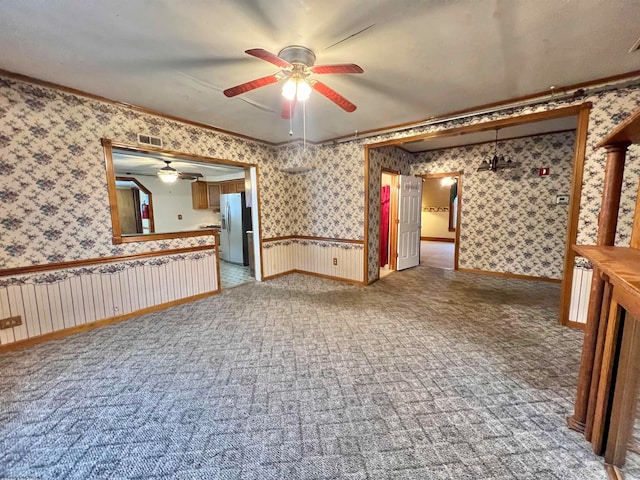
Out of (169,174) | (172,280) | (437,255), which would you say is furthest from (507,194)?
(169,174)

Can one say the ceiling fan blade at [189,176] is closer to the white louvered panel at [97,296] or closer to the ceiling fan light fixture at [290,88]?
the white louvered panel at [97,296]

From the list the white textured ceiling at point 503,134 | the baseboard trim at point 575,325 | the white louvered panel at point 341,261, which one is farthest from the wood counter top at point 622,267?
the white louvered panel at point 341,261

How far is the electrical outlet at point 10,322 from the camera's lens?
7.87 feet

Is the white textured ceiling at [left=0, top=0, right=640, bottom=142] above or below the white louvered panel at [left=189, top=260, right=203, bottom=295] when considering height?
above

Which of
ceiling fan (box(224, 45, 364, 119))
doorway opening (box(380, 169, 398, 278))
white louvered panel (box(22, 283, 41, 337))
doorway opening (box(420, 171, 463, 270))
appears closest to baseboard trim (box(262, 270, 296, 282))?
doorway opening (box(380, 169, 398, 278))

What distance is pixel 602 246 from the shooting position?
1481 millimetres

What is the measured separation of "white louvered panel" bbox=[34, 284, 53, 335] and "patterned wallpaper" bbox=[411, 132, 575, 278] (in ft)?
20.0

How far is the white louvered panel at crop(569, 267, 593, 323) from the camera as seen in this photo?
2791 mm

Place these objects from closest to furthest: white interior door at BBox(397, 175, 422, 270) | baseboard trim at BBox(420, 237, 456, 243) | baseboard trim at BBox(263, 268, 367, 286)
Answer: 1. baseboard trim at BBox(263, 268, 367, 286)
2. white interior door at BBox(397, 175, 422, 270)
3. baseboard trim at BBox(420, 237, 456, 243)

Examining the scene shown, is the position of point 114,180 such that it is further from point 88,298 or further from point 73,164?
point 88,298

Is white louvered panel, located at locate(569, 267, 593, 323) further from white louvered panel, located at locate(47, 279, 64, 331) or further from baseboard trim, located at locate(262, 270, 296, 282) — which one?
white louvered panel, located at locate(47, 279, 64, 331)

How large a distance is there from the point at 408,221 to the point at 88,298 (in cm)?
512

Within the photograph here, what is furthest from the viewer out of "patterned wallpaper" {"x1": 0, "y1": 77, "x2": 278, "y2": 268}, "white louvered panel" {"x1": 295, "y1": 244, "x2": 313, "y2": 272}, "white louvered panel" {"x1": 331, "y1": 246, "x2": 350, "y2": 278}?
"white louvered panel" {"x1": 295, "y1": 244, "x2": 313, "y2": 272}

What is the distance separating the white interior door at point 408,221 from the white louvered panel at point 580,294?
276 centimetres
